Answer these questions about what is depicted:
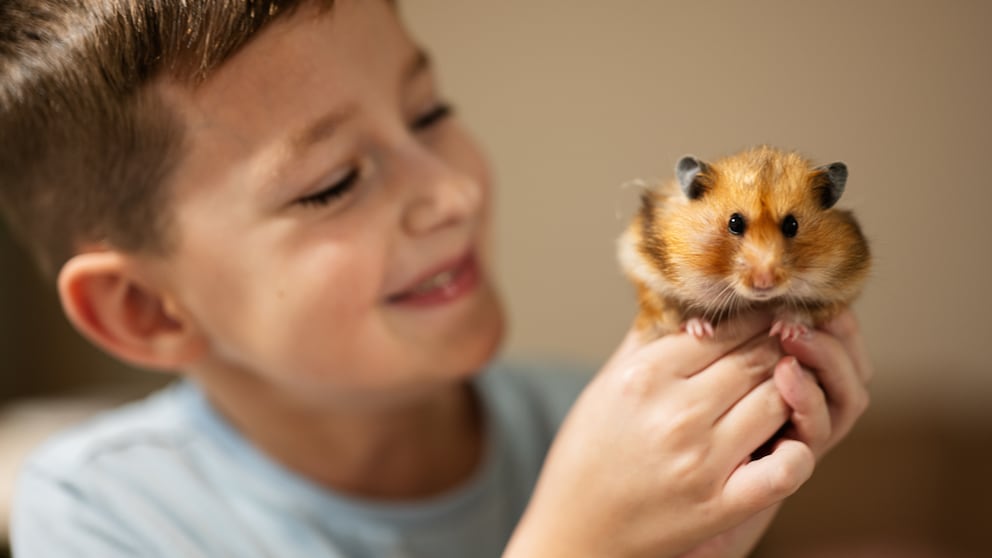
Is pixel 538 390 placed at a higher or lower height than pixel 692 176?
lower

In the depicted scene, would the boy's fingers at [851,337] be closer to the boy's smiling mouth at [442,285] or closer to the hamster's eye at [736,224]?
the hamster's eye at [736,224]

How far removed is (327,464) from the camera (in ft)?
4.07

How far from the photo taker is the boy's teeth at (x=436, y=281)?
1.00 m

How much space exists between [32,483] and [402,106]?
744 mm

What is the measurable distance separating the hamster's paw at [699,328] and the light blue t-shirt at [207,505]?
1.98 feet

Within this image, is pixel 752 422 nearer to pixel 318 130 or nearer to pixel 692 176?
pixel 692 176

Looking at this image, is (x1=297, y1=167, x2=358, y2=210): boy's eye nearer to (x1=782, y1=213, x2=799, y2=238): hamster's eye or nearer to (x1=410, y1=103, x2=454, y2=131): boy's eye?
(x1=410, y1=103, x2=454, y2=131): boy's eye

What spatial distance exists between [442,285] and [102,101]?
415mm

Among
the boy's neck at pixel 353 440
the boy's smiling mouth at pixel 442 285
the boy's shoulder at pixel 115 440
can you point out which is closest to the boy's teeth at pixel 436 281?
the boy's smiling mouth at pixel 442 285

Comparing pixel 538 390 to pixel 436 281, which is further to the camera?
pixel 538 390

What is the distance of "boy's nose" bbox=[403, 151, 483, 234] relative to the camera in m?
0.94

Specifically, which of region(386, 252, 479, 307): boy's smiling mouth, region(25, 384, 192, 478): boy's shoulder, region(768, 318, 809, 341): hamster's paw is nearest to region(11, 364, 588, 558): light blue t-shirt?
region(25, 384, 192, 478): boy's shoulder

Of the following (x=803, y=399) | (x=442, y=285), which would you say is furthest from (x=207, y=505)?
(x=803, y=399)

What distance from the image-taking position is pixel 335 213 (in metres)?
0.92
